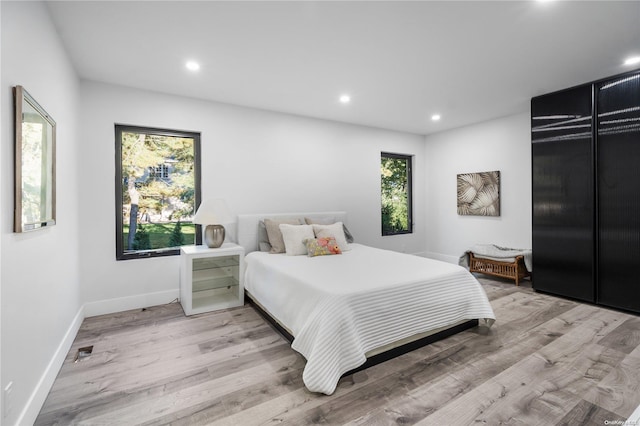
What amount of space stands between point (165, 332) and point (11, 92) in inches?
85.0

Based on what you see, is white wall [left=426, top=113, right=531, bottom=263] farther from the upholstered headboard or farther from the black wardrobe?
the upholstered headboard

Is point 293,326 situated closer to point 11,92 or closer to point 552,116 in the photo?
point 11,92

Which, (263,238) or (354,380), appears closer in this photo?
(354,380)

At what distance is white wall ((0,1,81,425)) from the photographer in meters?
1.40

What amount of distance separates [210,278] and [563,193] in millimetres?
4289

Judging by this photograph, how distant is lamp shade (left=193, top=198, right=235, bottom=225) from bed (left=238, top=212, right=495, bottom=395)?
0.68 meters

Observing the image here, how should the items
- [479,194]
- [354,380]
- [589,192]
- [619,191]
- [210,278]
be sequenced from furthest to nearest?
[479,194] < [210,278] < [589,192] < [619,191] < [354,380]

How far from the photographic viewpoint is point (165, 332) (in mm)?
2783

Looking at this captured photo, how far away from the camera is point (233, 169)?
3.95 m

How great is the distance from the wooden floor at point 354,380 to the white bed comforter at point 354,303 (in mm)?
196

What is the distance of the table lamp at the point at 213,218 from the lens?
3.33 meters

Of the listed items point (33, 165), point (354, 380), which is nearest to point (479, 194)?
point (354, 380)

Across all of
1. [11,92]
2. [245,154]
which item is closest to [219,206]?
[245,154]

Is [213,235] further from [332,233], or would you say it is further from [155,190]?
[332,233]
